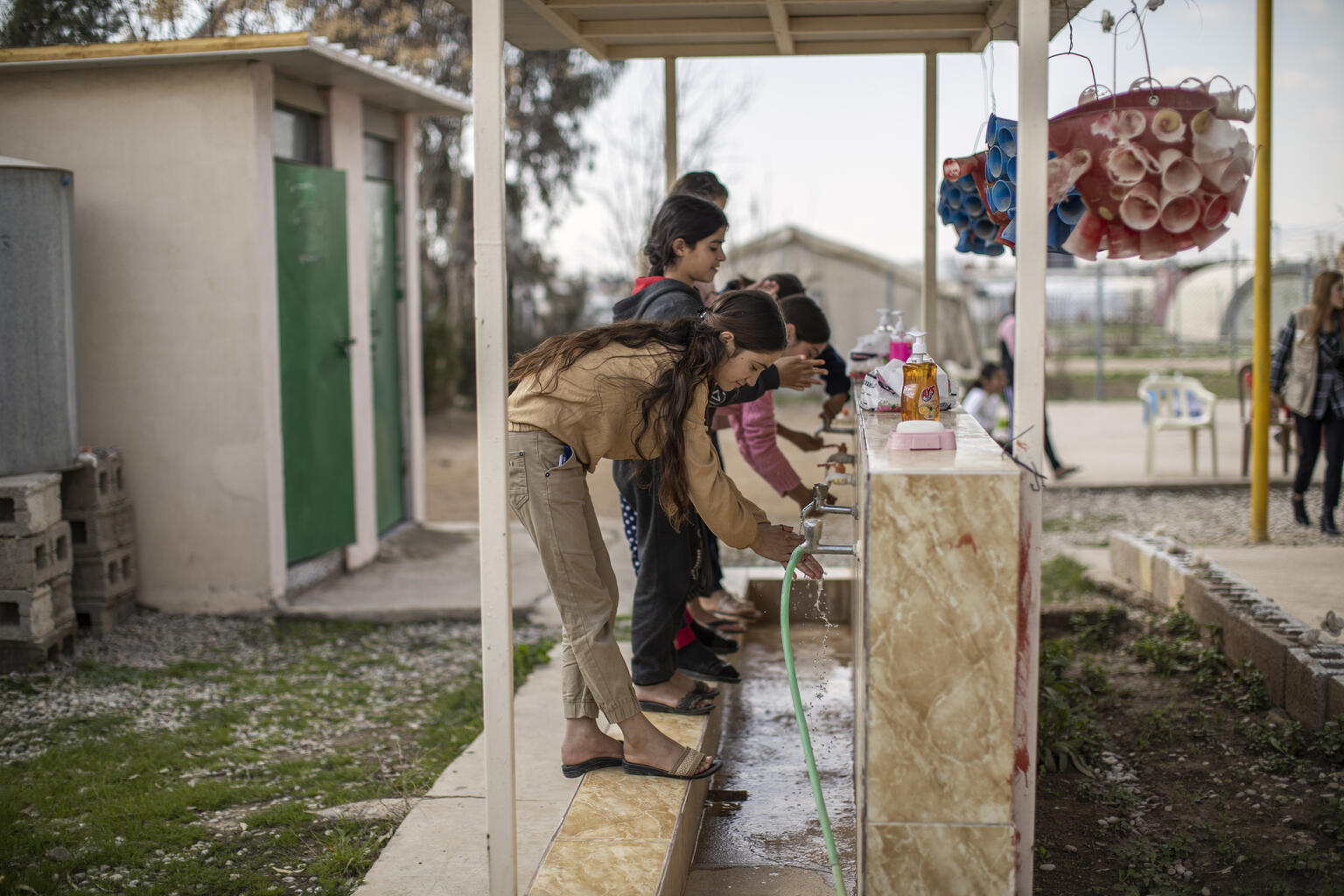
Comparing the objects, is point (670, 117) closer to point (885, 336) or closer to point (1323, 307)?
point (885, 336)

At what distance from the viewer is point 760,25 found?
4.79 metres

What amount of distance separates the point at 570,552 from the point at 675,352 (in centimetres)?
61

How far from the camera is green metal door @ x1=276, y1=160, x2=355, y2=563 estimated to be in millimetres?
6844

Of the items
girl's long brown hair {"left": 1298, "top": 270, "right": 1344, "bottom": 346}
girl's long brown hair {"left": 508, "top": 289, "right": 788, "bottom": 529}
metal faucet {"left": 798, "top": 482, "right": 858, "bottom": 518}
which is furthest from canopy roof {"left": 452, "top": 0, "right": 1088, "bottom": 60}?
girl's long brown hair {"left": 1298, "top": 270, "right": 1344, "bottom": 346}

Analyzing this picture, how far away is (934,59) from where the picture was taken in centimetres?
529

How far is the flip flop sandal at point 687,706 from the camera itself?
387 centimetres

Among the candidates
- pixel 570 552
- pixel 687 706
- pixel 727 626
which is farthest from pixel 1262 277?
pixel 570 552

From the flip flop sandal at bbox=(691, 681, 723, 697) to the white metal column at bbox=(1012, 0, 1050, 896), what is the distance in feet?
4.97

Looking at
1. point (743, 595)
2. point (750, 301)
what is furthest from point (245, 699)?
point (750, 301)

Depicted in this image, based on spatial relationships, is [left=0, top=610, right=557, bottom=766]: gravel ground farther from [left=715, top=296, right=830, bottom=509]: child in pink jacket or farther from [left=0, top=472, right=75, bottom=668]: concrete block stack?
[left=715, top=296, right=830, bottom=509]: child in pink jacket

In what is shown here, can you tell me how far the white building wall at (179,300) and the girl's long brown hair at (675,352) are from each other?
152 inches

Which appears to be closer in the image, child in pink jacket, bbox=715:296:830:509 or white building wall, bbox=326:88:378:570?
child in pink jacket, bbox=715:296:830:509

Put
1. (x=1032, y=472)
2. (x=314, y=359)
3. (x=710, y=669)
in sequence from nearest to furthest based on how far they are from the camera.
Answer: (x=1032, y=472), (x=710, y=669), (x=314, y=359)

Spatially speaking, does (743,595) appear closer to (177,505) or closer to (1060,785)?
(1060,785)
